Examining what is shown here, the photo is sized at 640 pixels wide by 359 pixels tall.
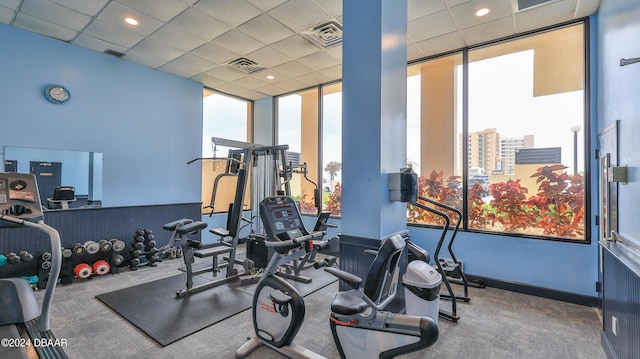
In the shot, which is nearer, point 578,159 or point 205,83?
point 578,159

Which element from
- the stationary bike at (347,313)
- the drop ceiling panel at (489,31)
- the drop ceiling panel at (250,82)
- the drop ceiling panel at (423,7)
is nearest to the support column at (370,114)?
the drop ceiling panel at (423,7)

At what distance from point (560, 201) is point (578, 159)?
573mm

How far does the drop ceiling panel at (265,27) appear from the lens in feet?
12.8

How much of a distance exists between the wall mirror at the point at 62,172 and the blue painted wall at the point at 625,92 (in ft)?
21.2

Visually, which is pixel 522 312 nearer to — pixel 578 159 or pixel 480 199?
pixel 480 199

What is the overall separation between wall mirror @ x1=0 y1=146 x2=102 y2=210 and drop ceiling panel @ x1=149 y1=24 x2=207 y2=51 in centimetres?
216

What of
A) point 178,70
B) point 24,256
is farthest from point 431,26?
point 24,256

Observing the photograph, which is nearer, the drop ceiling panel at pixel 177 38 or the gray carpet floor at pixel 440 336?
the gray carpet floor at pixel 440 336

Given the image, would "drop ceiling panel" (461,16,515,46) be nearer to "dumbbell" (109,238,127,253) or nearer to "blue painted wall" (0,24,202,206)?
"blue painted wall" (0,24,202,206)

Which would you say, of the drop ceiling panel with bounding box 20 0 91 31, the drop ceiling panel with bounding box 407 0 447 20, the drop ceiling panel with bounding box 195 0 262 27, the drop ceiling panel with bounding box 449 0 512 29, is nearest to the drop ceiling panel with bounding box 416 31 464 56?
the drop ceiling panel with bounding box 449 0 512 29

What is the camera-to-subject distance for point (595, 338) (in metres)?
2.77

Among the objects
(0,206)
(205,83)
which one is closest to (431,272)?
(0,206)

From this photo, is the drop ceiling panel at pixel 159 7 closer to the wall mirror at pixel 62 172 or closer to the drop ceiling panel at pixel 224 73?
the drop ceiling panel at pixel 224 73

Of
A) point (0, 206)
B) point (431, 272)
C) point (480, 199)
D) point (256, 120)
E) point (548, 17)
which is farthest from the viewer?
point (256, 120)
